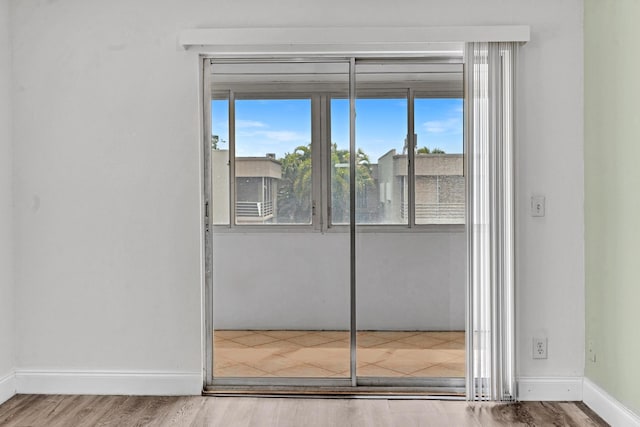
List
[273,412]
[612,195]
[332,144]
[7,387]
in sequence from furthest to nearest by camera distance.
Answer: [332,144], [7,387], [273,412], [612,195]

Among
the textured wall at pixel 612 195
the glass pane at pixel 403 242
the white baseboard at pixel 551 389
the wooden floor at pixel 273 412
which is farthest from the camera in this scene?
the glass pane at pixel 403 242

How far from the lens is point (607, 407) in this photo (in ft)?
9.90

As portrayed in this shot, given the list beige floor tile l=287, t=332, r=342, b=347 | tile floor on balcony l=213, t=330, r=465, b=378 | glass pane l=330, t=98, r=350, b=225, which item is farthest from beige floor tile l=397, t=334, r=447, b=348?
glass pane l=330, t=98, r=350, b=225

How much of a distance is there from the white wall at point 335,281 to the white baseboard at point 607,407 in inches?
31.4

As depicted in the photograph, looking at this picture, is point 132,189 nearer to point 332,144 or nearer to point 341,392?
point 332,144

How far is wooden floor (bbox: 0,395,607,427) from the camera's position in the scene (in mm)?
2998

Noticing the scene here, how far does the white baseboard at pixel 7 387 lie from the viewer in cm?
331

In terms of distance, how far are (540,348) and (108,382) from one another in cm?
260

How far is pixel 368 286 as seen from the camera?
Result: 345cm

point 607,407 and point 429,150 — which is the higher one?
point 429,150

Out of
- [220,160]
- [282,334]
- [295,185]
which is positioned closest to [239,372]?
[282,334]

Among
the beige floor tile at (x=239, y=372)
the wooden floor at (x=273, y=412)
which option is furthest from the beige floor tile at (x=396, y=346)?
the beige floor tile at (x=239, y=372)

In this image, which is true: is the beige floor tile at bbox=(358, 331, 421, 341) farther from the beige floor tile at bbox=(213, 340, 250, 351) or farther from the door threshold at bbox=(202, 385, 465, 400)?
the beige floor tile at bbox=(213, 340, 250, 351)

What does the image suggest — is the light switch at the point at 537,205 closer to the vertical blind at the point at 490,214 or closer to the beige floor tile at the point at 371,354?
the vertical blind at the point at 490,214
